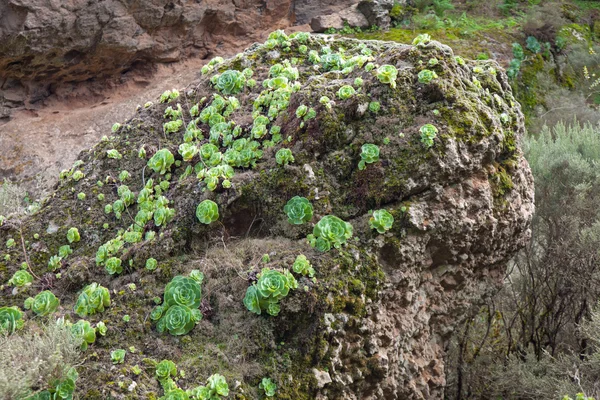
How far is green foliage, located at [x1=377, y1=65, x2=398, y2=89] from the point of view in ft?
10.5

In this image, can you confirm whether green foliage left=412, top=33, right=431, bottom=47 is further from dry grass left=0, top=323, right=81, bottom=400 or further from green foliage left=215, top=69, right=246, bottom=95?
dry grass left=0, top=323, right=81, bottom=400

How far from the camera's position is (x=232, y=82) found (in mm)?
3744

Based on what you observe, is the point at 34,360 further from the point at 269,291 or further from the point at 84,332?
the point at 269,291

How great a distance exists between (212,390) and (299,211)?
0.95 meters

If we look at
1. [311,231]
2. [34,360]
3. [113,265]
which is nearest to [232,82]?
[311,231]

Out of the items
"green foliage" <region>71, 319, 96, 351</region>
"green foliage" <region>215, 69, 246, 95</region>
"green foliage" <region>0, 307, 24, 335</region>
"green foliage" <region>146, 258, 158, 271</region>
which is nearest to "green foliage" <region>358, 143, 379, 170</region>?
"green foliage" <region>215, 69, 246, 95</region>

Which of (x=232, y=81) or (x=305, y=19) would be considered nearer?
(x=232, y=81)

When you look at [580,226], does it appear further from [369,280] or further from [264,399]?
[264,399]

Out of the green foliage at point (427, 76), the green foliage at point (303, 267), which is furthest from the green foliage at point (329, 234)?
the green foliage at point (427, 76)

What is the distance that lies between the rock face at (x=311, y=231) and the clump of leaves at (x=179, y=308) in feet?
0.15

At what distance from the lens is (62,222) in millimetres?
3369

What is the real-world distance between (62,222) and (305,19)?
935cm

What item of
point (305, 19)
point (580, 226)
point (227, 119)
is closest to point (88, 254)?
point (227, 119)

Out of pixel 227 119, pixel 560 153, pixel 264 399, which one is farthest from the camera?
pixel 560 153
